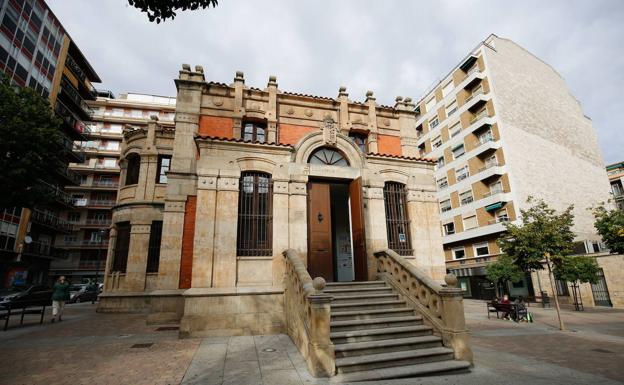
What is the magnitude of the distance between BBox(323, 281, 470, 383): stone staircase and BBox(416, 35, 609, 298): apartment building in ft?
78.3

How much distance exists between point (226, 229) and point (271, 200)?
1787 mm

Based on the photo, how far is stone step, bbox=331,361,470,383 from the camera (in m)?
5.61

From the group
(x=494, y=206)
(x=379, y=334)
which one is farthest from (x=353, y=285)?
(x=494, y=206)

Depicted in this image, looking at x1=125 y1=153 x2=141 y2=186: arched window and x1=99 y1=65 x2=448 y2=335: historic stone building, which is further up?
x1=125 y1=153 x2=141 y2=186: arched window

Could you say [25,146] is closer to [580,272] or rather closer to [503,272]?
[503,272]

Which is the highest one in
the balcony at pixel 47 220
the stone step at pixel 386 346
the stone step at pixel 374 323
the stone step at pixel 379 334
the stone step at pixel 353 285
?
the balcony at pixel 47 220

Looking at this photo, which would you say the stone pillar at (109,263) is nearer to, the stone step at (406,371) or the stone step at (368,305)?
the stone step at (368,305)

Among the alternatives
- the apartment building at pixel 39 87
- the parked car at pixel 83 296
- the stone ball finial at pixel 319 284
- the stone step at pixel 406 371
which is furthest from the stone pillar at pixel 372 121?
the parked car at pixel 83 296

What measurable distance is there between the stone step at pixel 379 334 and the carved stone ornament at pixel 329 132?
6751 mm

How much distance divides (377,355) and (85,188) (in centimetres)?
5044

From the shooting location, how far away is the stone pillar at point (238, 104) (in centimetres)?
1284

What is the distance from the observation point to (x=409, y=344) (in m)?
6.70

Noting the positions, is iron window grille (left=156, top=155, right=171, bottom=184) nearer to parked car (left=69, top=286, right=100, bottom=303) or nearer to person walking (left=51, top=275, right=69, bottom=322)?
person walking (left=51, top=275, right=69, bottom=322)

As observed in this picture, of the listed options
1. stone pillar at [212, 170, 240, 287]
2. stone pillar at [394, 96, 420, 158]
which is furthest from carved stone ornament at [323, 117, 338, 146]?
stone pillar at [394, 96, 420, 158]
